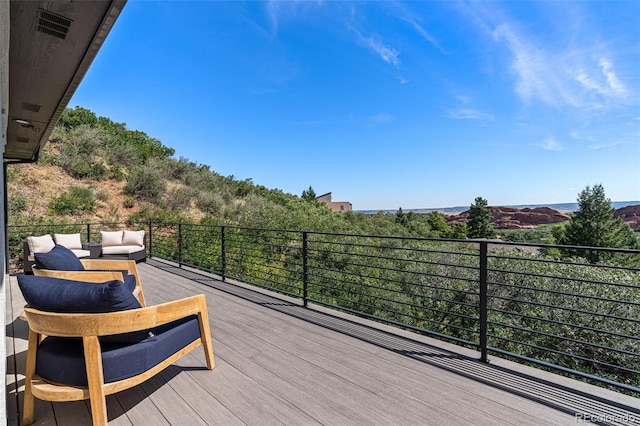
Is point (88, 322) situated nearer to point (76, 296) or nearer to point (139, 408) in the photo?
point (76, 296)

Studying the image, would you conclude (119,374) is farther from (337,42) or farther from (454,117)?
(454,117)

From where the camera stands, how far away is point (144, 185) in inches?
502

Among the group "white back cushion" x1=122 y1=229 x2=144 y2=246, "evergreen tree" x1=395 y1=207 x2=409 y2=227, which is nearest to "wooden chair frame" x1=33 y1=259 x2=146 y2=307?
"white back cushion" x1=122 y1=229 x2=144 y2=246

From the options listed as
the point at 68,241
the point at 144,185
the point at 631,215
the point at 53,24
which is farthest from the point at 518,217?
the point at 53,24

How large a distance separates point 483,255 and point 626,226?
29.8m

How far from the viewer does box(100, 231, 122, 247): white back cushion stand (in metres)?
6.26

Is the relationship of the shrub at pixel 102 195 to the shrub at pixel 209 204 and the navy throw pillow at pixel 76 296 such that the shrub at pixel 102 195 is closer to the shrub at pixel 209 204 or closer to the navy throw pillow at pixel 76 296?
the shrub at pixel 209 204

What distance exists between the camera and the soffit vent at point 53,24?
1.67 m

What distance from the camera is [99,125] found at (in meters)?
15.8

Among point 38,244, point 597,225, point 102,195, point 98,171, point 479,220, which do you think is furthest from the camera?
point 479,220

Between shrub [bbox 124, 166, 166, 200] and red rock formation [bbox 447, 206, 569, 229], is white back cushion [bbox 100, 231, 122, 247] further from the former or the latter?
red rock formation [bbox 447, 206, 569, 229]

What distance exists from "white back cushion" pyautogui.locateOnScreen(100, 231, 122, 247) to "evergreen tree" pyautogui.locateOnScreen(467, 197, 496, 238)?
39002 millimetres

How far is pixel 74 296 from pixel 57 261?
1.46 metres

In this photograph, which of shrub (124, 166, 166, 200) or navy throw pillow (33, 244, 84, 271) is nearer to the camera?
navy throw pillow (33, 244, 84, 271)
